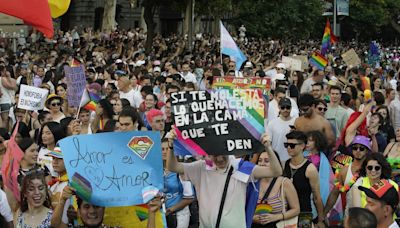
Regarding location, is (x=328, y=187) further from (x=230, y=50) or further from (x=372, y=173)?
(x=230, y=50)

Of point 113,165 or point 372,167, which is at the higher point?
point 113,165

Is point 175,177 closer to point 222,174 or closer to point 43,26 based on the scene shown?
point 222,174

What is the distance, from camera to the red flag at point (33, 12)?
8.41 metres

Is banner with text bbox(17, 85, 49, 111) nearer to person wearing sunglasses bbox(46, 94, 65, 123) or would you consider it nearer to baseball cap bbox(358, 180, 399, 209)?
person wearing sunglasses bbox(46, 94, 65, 123)

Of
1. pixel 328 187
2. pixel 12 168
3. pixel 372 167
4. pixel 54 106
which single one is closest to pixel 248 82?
pixel 54 106

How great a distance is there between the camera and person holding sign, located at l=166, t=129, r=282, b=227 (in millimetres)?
6324

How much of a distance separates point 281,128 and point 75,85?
2614 mm

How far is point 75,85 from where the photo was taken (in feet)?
33.9

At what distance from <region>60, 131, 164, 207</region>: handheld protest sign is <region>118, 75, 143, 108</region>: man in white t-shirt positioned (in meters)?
6.66

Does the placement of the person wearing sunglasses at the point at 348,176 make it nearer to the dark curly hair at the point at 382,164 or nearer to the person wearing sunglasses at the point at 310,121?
the dark curly hair at the point at 382,164

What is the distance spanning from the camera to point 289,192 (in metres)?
6.85

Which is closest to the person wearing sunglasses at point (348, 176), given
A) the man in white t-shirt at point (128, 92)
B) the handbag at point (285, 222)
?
the handbag at point (285, 222)

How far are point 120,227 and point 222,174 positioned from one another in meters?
0.94

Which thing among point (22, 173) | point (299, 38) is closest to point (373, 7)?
point (299, 38)
